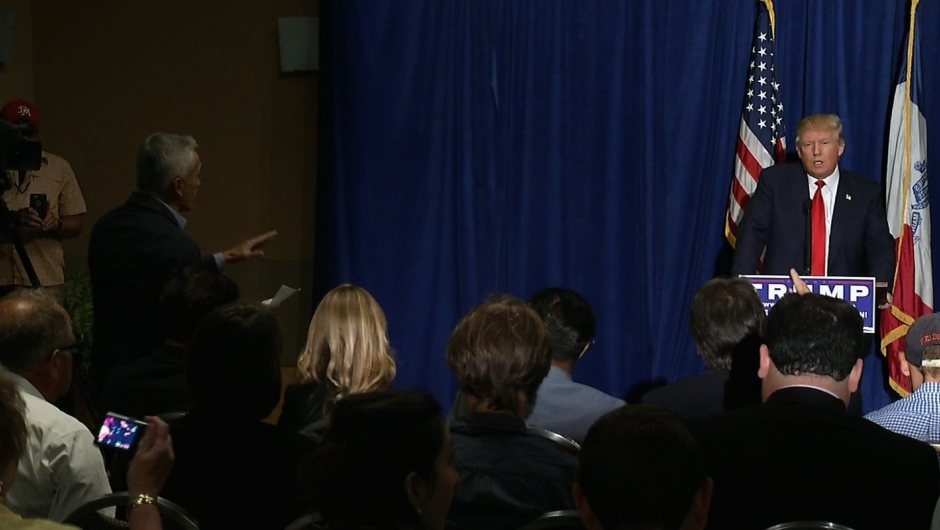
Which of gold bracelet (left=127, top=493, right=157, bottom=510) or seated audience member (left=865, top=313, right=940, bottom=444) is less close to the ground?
gold bracelet (left=127, top=493, right=157, bottom=510)

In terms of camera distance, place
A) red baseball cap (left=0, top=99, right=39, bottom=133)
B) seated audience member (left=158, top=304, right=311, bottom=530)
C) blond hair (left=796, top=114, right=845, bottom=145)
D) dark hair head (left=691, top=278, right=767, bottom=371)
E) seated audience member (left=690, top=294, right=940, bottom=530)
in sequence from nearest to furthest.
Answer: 1. seated audience member (left=158, top=304, right=311, bottom=530)
2. seated audience member (left=690, top=294, right=940, bottom=530)
3. dark hair head (left=691, top=278, right=767, bottom=371)
4. blond hair (left=796, top=114, right=845, bottom=145)
5. red baseball cap (left=0, top=99, right=39, bottom=133)

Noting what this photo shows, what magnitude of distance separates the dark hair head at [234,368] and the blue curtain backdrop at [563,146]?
408 centimetres

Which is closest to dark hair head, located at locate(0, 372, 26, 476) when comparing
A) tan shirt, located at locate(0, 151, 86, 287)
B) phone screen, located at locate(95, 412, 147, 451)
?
phone screen, located at locate(95, 412, 147, 451)

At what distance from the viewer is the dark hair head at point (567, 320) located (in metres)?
3.56

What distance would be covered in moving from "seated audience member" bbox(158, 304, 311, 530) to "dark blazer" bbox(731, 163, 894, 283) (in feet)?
12.2

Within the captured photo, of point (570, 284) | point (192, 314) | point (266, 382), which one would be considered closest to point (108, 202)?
point (570, 284)

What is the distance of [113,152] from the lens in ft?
23.0

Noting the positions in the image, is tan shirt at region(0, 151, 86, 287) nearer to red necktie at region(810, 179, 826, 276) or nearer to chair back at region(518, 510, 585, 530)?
red necktie at region(810, 179, 826, 276)

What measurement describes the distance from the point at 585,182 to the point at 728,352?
2.95 metres

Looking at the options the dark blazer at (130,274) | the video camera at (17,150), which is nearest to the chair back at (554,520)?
the dark blazer at (130,274)

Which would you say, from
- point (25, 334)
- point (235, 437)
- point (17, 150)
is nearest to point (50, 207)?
point (17, 150)

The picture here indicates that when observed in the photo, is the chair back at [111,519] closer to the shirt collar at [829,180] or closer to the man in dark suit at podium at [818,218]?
the man in dark suit at podium at [818,218]

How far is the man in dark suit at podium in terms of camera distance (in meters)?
5.62

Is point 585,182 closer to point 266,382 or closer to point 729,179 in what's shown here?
point 729,179
